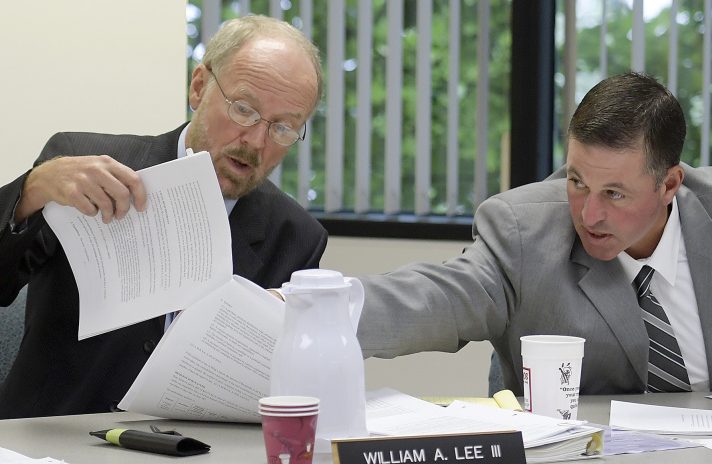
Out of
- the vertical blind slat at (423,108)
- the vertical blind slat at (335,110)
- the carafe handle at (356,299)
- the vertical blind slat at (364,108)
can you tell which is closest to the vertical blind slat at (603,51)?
the vertical blind slat at (423,108)

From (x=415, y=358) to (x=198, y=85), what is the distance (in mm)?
1738

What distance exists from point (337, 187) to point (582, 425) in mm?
2533

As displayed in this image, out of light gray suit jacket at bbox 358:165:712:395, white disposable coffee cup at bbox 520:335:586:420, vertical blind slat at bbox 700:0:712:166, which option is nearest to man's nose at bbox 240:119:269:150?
light gray suit jacket at bbox 358:165:712:395

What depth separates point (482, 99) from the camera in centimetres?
370

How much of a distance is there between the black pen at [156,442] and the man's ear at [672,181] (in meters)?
1.20

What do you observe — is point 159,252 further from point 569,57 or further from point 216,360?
point 569,57

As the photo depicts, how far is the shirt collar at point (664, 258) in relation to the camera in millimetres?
2115

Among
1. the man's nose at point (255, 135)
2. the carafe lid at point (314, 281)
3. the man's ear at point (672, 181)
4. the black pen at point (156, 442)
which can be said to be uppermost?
the man's nose at point (255, 135)

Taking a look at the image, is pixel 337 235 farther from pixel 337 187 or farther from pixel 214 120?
pixel 214 120

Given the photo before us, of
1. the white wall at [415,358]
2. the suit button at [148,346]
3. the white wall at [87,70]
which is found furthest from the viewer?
the white wall at [415,358]

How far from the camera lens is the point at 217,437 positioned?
1.47 m

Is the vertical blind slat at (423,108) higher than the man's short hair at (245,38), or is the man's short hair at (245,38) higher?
the man's short hair at (245,38)

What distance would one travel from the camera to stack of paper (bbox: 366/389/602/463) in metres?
1.36

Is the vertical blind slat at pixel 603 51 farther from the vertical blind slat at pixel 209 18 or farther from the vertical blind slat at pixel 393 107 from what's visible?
the vertical blind slat at pixel 209 18
